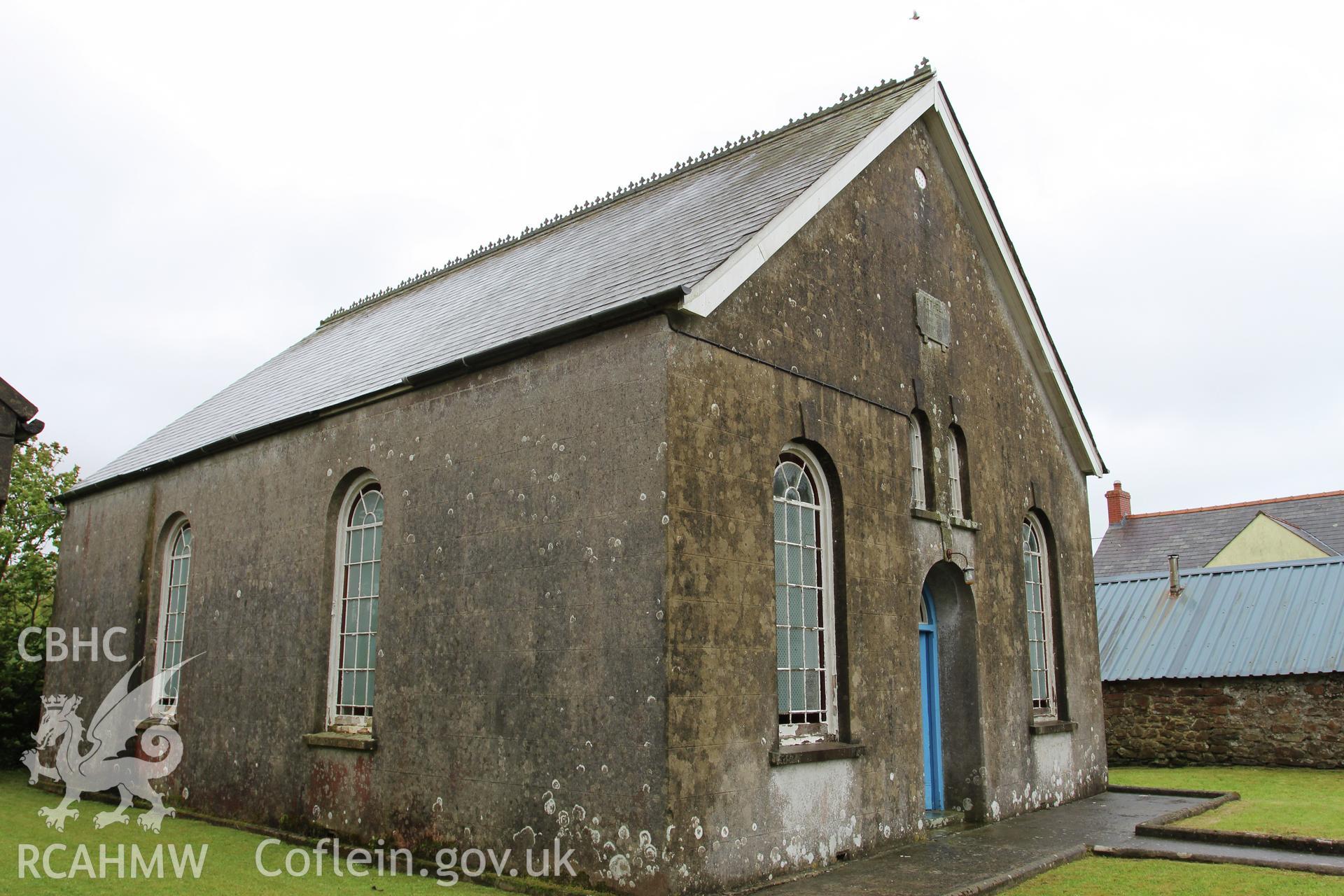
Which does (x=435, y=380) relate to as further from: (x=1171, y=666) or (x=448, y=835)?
(x=1171, y=666)

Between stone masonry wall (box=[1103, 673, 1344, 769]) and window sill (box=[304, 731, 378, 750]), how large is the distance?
1399cm

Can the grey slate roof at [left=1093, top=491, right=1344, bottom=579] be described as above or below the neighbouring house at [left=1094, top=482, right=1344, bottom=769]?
above

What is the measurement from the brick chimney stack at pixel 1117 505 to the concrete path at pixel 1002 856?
88.4ft

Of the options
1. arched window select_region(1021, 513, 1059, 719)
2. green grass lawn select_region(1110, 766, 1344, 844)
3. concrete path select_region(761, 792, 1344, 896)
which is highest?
arched window select_region(1021, 513, 1059, 719)

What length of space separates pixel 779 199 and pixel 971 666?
Result: 6320 millimetres

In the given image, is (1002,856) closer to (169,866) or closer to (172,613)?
→ (169,866)

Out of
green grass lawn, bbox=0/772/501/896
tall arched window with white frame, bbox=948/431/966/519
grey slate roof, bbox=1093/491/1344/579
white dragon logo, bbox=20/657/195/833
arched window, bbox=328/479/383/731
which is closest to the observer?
green grass lawn, bbox=0/772/501/896

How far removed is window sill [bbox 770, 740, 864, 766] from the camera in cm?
925

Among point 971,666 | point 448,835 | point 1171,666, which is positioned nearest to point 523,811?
point 448,835

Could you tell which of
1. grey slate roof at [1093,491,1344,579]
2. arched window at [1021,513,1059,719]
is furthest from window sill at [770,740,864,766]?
grey slate roof at [1093,491,1344,579]

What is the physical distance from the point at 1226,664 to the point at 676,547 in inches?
536

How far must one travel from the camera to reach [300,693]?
1220cm

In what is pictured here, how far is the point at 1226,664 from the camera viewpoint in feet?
58.4

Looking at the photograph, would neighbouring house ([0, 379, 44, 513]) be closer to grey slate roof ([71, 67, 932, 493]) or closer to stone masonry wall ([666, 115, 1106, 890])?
grey slate roof ([71, 67, 932, 493])
